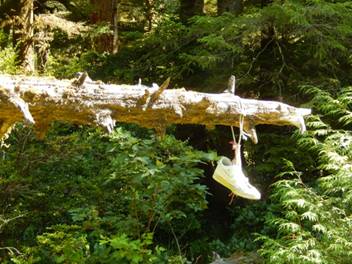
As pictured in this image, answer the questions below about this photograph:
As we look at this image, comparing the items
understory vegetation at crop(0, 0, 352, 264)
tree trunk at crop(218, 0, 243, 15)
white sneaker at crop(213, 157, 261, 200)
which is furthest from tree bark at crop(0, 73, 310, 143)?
tree trunk at crop(218, 0, 243, 15)

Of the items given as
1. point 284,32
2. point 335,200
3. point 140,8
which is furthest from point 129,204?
point 140,8

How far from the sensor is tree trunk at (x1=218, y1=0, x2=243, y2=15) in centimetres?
783

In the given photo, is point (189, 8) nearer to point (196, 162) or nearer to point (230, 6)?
point (230, 6)

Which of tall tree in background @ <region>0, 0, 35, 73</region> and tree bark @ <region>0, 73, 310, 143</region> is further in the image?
tall tree in background @ <region>0, 0, 35, 73</region>

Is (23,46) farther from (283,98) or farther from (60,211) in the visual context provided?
(283,98)

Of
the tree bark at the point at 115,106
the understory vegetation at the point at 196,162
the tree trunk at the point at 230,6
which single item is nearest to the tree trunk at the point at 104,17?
the understory vegetation at the point at 196,162

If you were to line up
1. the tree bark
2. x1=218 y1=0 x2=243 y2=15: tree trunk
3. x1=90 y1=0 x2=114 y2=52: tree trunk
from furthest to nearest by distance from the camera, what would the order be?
1. x1=90 y1=0 x2=114 y2=52: tree trunk
2. x1=218 y1=0 x2=243 y2=15: tree trunk
3. the tree bark

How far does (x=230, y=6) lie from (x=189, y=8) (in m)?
1.17

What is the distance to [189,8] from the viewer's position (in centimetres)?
885

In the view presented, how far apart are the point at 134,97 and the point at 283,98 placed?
4.38 metres

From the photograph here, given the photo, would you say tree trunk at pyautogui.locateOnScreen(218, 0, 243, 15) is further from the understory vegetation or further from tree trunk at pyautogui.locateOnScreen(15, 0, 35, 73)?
tree trunk at pyautogui.locateOnScreen(15, 0, 35, 73)

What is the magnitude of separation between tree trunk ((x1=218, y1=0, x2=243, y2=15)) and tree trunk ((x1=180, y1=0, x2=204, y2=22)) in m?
0.57

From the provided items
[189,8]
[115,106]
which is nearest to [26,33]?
[189,8]

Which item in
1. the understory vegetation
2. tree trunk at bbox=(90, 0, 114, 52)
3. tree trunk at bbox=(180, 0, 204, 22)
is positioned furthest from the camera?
tree trunk at bbox=(90, 0, 114, 52)
